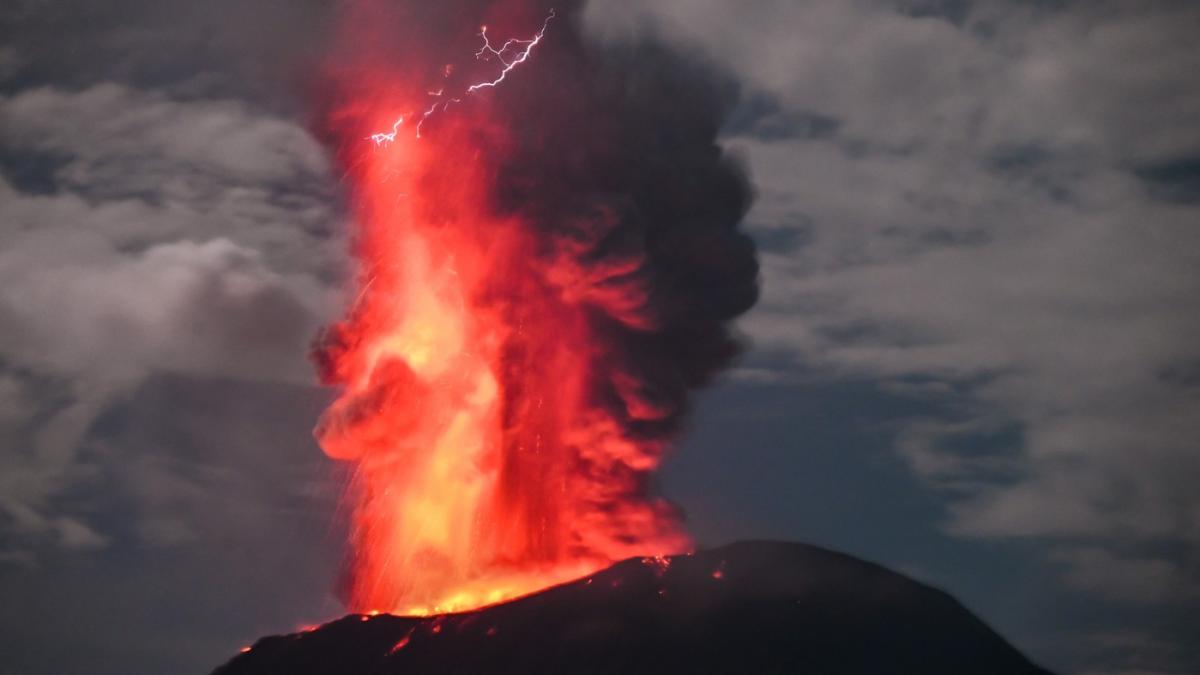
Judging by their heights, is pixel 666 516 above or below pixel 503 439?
below

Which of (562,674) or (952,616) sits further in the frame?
(952,616)

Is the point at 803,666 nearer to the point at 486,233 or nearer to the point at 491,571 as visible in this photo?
the point at 491,571

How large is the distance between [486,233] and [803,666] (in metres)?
23.0

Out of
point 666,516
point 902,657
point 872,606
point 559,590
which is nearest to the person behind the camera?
point 666,516

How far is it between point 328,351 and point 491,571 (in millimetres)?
9928

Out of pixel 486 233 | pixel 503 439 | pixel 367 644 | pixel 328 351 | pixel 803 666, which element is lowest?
pixel 803 666

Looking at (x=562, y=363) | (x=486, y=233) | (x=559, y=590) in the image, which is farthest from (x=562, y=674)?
(x=486, y=233)

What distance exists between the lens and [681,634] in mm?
48750

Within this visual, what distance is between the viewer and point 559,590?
45625 mm

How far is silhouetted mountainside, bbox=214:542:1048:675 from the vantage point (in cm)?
4669

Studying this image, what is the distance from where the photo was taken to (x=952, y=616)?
2196 inches

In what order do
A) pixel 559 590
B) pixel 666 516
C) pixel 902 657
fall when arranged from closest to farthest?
pixel 666 516, pixel 559 590, pixel 902 657

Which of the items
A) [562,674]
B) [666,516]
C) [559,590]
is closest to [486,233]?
[666,516]

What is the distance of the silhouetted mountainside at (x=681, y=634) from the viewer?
153 feet
